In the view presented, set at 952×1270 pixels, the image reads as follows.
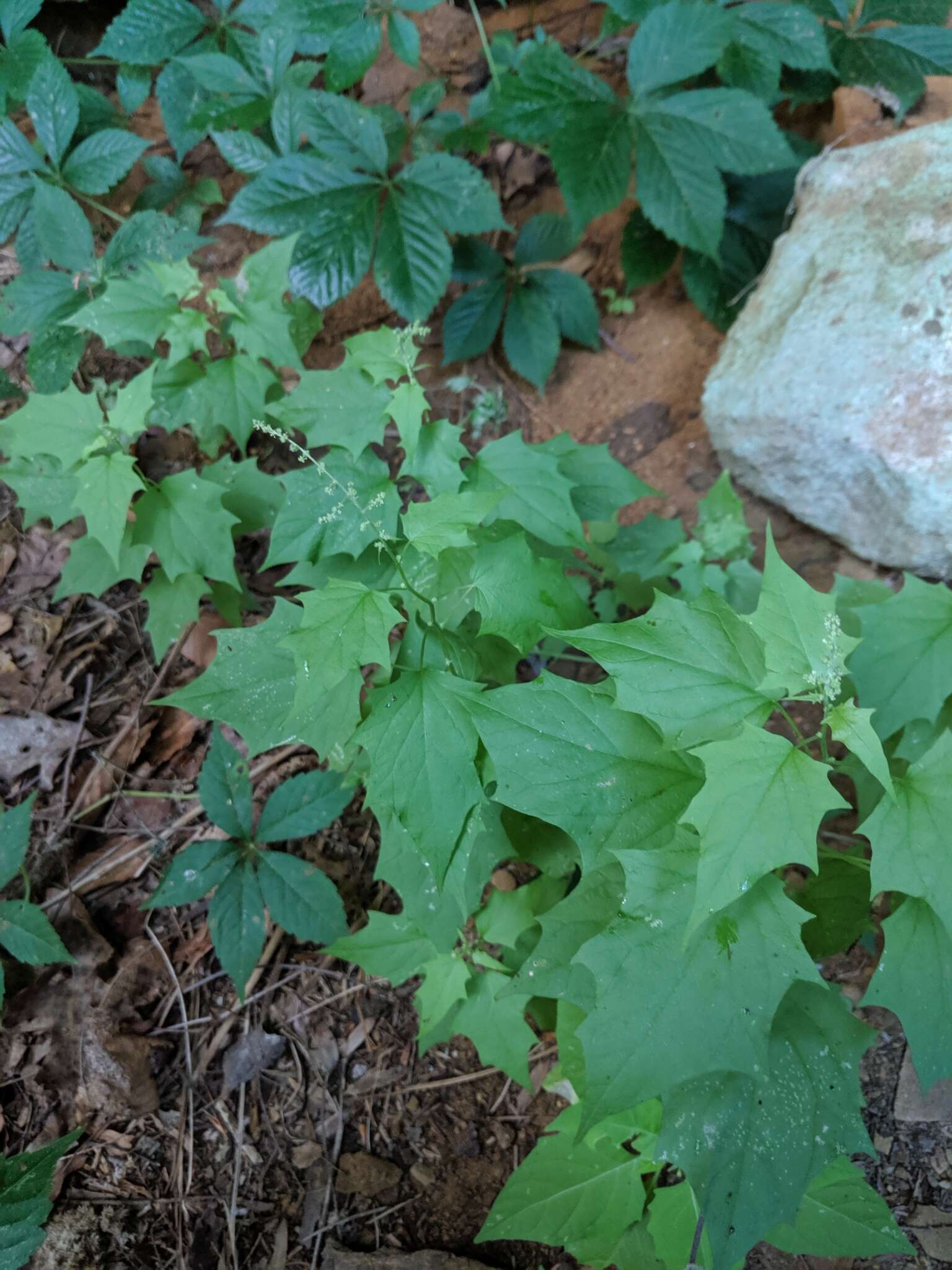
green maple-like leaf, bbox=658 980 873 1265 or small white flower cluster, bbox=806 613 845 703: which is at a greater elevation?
small white flower cluster, bbox=806 613 845 703

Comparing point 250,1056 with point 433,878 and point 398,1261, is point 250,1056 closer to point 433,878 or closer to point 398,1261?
point 398,1261

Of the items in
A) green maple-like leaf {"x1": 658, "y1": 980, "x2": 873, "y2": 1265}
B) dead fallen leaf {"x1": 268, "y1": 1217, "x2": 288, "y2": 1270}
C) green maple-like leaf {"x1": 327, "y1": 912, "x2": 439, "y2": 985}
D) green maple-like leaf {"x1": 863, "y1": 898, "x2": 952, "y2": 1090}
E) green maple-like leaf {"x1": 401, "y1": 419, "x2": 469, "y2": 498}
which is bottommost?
dead fallen leaf {"x1": 268, "y1": 1217, "x2": 288, "y2": 1270}

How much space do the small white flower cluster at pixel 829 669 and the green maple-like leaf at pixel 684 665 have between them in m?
0.11

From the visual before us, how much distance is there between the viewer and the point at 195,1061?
80.0 inches

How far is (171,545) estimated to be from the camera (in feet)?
7.37

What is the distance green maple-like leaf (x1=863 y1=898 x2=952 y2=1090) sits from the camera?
132 centimetres

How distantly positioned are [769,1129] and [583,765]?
71 cm

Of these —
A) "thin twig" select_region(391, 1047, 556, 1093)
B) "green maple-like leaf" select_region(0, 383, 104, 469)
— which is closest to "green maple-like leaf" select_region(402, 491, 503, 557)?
"green maple-like leaf" select_region(0, 383, 104, 469)

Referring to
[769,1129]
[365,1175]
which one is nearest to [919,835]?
[769,1129]

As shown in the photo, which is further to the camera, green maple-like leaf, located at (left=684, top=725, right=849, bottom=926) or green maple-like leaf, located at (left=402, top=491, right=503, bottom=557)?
green maple-like leaf, located at (left=402, top=491, right=503, bottom=557)

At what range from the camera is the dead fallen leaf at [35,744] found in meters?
2.32

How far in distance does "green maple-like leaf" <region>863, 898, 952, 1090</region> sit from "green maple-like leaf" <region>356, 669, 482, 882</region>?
30.3 inches

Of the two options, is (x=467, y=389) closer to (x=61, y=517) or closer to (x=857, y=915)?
(x=61, y=517)

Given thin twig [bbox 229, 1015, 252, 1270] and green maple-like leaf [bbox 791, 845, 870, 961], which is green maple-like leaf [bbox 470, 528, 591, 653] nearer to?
green maple-like leaf [bbox 791, 845, 870, 961]
